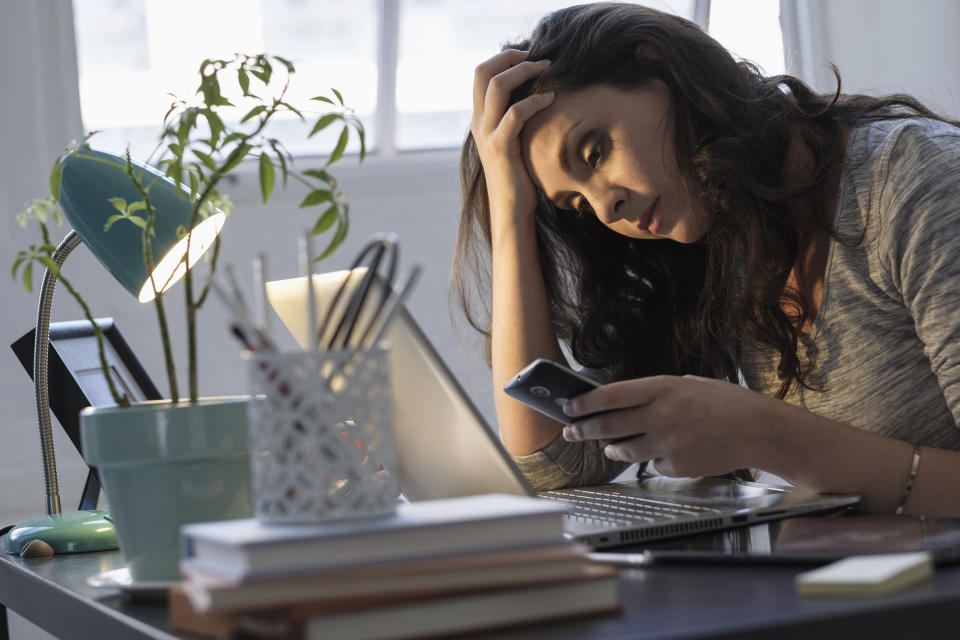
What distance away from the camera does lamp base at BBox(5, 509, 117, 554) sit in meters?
1.15

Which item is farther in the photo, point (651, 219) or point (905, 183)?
point (651, 219)

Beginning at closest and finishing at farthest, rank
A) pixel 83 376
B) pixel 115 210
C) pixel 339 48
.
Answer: pixel 115 210 → pixel 83 376 → pixel 339 48

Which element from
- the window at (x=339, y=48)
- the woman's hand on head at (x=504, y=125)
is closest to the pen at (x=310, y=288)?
the woman's hand on head at (x=504, y=125)

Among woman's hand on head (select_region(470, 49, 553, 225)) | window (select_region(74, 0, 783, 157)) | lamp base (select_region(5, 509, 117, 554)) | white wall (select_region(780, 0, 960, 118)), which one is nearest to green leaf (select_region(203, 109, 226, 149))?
lamp base (select_region(5, 509, 117, 554))

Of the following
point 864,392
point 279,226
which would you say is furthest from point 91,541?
point 279,226

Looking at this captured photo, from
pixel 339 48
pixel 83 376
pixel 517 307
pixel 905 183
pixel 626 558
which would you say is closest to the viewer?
pixel 626 558

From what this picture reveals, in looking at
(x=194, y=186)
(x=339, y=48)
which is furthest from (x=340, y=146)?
(x=339, y=48)

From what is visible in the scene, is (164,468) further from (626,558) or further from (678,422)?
(678,422)

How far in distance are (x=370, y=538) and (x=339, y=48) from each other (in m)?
3.29

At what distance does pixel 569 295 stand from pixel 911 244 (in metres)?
0.59

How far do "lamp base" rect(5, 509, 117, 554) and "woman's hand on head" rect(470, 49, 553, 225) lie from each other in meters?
0.71

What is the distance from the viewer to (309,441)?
2.06 ft

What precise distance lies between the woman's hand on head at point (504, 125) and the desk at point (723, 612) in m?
0.84

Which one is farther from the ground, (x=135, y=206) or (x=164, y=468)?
(x=135, y=206)
